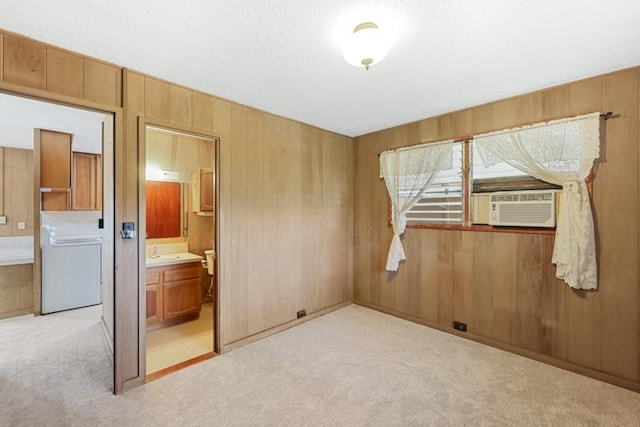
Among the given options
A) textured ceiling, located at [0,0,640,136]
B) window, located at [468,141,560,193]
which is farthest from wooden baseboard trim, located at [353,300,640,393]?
textured ceiling, located at [0,0,640,136]

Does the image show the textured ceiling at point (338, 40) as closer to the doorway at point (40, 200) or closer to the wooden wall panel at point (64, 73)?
the wooden wall panel at point (64, 73)

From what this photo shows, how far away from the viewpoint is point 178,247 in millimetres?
4133

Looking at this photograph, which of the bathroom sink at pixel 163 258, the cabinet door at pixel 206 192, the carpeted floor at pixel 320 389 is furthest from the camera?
the cabinet door at pixel 206 192

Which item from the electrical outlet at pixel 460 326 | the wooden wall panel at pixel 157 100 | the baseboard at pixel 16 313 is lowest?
the baseboard at pixel 16 313

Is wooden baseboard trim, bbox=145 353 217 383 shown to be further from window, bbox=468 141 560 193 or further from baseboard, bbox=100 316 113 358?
window, bbox=468 141 560 193

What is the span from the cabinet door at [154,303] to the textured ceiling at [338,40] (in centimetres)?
226

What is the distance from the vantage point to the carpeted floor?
6.38 ft

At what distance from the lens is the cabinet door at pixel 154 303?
332 centimetres

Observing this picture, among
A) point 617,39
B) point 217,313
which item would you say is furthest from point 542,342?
point 217,313

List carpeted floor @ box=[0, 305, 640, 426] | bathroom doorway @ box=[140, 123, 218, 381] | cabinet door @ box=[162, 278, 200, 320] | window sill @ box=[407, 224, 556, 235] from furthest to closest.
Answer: cabinet door @ box=[162, 278, 200, 320], bathroom doorway @ box=[140, 123, 218, 381], window sill @ box=[407, 224, 556, 235], carpeted floor @ box=[0, 305, 640, 426]

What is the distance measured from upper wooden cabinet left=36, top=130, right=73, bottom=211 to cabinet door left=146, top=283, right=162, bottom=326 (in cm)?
207

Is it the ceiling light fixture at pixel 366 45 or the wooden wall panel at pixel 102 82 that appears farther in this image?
the wooden wall panel at pixel 102 82

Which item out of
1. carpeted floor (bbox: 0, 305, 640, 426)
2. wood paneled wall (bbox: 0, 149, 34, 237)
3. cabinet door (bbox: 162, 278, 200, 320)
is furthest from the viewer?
wood paneled wall (bbox: 0, 149, 34, 237)

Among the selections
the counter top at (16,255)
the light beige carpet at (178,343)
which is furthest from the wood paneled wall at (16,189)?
the light beige carpet at (178,343)
